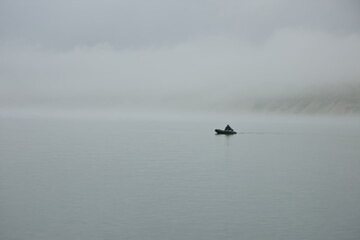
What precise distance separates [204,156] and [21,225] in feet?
145

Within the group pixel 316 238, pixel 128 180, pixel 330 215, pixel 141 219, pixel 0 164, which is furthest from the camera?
pixel 0 164

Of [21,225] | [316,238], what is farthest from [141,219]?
[316,238]

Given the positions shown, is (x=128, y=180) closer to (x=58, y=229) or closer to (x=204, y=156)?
(x=58, y=229)

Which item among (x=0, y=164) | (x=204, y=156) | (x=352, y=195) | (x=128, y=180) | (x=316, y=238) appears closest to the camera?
(x=316, y=238)

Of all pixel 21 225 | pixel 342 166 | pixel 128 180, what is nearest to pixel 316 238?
pixel 21 225

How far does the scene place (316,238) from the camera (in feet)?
98.1

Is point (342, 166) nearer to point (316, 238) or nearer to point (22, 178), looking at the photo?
point (316, 238)

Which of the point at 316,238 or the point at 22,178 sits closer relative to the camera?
the point at 316,238

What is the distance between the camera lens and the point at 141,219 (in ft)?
108

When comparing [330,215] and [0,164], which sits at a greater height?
[0,164]

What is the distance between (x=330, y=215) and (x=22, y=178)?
3029 centimetres

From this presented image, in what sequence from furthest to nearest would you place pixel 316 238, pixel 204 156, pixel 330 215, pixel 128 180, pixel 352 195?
pixel 204 156 → pixel 128 180 → pixel 352 195 → pixel 330 215 → pixel 316 238

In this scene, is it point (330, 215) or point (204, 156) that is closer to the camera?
point (330, 215)

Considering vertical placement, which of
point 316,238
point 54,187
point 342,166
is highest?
point 342,166
